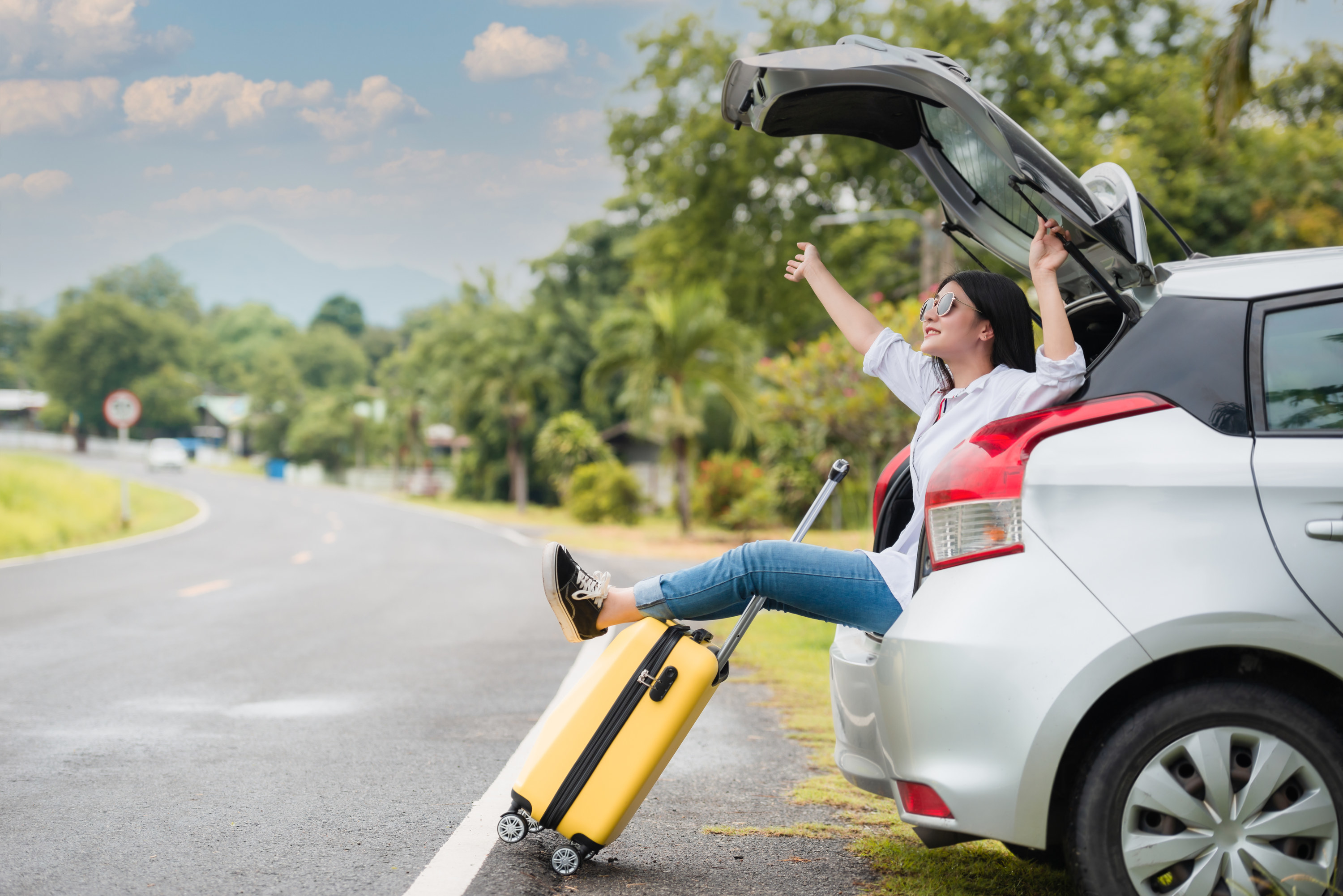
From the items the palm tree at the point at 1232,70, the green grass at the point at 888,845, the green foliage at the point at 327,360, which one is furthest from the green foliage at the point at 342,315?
the green grass at the point at 888,845

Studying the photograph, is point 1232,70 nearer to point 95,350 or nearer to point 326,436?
point 326,436

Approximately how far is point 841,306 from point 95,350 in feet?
327

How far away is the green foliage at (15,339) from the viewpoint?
97.5m

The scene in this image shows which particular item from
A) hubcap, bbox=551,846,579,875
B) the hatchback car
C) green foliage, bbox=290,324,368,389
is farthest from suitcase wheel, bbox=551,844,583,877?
green foliage, bbox=290,324,368,389

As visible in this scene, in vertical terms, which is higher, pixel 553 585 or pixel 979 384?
pixel 979 384

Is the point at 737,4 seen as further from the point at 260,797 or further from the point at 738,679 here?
the point at 260,797

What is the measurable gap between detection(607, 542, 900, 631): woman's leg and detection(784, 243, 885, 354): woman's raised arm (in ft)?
2.69

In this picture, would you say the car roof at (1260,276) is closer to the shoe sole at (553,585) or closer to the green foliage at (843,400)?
the shoe sole at (553,585)

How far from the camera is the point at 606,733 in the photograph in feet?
10.7

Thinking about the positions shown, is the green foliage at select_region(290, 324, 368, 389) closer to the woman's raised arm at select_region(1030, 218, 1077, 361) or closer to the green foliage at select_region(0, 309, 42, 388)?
the green foliage at select_region(0, 309, 42, 388)

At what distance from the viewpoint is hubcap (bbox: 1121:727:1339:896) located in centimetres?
250

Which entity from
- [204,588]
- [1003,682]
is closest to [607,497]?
[204,588]

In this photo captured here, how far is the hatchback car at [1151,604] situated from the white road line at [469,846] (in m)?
1.29

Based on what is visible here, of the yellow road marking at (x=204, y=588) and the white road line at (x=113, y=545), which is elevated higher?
the yellow road marking at (x=204, y=588)
